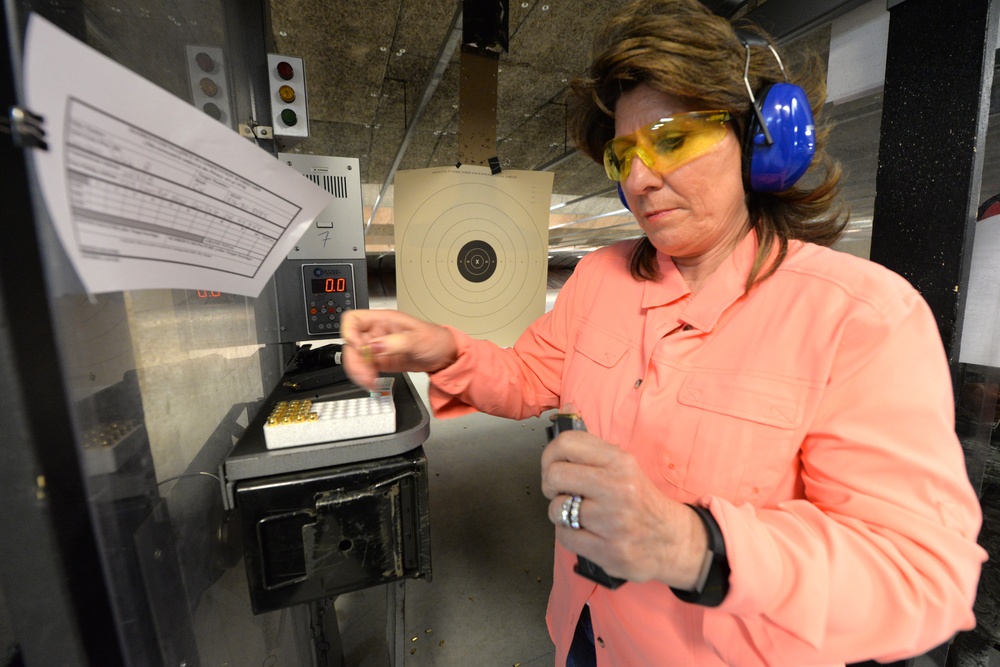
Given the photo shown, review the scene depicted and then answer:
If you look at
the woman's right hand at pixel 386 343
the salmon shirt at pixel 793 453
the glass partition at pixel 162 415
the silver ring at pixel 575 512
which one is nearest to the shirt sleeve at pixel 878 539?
the salmon shirt at pixel 793 453

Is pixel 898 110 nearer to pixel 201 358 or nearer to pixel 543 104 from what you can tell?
pixel 201 358

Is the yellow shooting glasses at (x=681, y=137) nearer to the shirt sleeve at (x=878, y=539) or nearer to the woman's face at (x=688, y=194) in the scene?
the woman's face at (x=688, y=194)

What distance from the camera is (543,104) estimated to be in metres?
2.94

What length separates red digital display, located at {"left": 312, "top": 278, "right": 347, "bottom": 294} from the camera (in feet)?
4.35

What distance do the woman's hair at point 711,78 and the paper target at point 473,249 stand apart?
1115 millimetres

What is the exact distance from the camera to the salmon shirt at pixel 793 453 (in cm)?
39

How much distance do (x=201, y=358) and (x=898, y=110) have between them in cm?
155

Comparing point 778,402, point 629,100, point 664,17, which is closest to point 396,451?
point 778,402

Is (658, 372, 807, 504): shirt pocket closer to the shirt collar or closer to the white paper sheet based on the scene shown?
the shirt collar

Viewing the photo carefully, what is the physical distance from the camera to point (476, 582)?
1.83 meters

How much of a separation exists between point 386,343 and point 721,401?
1.87 ft

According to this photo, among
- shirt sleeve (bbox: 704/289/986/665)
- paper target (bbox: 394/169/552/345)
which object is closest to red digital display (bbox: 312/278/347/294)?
paper target (bbox: 394/169/552/345)

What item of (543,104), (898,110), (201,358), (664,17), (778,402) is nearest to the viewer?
(778,402)

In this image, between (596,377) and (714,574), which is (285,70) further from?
(714,574)
